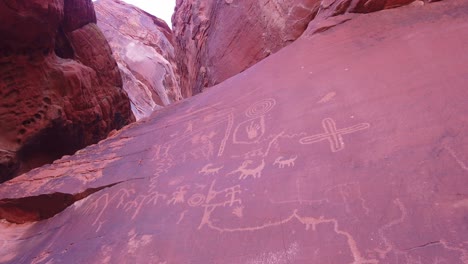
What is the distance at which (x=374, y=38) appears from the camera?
3344mm

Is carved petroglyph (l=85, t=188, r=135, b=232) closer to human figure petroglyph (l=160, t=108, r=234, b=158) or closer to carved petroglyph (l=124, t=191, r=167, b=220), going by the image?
carved petroglyph (l=124, t=191, r=167, b=220)

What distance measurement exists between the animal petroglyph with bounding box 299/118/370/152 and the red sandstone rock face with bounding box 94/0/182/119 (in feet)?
30.6

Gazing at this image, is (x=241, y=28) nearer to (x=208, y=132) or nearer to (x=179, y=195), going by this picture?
(x=208, y=132)

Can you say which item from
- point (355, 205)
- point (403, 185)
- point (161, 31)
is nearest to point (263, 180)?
point (355, 205)

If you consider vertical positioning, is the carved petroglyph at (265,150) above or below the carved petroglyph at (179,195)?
below

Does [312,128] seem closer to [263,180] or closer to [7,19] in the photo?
[263,180]

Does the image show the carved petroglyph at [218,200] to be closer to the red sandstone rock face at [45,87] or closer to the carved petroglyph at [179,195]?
the carved petroglyph at [179,195]

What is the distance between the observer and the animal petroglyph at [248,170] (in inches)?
95.8

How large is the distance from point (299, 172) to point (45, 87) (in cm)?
475

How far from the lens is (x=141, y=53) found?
15.5 metres

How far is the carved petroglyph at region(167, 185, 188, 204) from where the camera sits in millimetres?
2568

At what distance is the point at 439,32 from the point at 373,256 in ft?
7.12

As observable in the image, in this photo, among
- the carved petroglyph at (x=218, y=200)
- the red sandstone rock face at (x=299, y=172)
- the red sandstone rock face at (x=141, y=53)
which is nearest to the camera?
the red sandstone rock face at (x=299, y=172)

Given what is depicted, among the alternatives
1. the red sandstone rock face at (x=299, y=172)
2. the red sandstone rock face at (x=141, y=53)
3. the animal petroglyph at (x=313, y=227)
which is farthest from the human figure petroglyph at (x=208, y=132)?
the red sandstone rock face at (x=141, y=53)
